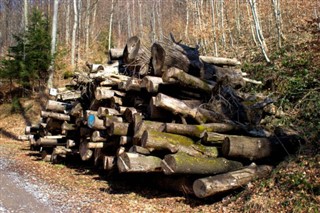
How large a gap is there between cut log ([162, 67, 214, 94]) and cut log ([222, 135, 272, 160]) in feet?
6.00

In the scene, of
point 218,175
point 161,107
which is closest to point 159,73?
point 161,107

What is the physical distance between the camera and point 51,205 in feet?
23.6

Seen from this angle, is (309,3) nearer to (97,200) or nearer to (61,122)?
(61,122)

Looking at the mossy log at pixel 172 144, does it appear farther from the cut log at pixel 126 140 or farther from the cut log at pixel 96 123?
the cut log at pixel 96 123

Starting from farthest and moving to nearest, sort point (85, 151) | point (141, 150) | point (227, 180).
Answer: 1. point (85, 151)
2. point (141, 150)
3. point (227, 180)

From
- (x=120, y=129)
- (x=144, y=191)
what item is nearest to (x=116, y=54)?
(x=120, y=129)

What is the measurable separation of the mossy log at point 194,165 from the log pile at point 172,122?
0.8 inches

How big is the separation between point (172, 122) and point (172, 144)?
112cm

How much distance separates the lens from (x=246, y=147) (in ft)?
24.3

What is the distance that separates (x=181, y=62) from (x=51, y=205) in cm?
465

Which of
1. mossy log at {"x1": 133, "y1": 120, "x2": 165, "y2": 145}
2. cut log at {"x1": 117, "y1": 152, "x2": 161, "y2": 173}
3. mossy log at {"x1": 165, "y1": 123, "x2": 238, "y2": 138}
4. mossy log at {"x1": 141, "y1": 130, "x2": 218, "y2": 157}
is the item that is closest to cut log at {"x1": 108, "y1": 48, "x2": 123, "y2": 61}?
mossy log at {"x1": 133, "y1": 120, "x2": 165, "y2": 145}

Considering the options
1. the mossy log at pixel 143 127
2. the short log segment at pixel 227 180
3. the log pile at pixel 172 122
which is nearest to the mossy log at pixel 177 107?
the log pile at pixel 172 122

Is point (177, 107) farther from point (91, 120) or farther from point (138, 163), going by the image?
point (91, 120)

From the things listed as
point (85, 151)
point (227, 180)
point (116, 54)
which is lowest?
point (85, 151)
